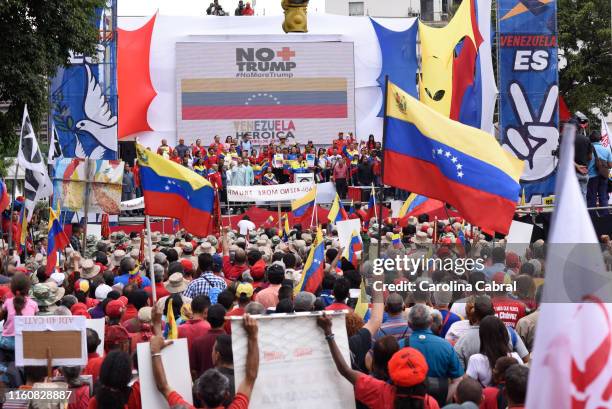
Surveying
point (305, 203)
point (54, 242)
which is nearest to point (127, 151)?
point (305, 203)

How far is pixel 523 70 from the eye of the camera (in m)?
26.8

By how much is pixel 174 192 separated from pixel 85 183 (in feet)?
13.5

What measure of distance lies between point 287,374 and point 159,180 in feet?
20.7

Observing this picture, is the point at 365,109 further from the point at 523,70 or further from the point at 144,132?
the point at 523,70

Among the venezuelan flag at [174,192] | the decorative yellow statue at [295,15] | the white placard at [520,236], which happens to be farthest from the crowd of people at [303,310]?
the decorative yellow statue at [295,15]

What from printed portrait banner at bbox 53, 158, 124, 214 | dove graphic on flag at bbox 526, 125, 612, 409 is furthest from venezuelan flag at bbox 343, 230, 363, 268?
dove graphic on flag at bbox 526, 125, 612, 409

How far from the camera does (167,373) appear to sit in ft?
19.2

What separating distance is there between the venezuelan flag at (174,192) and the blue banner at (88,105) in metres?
15.0

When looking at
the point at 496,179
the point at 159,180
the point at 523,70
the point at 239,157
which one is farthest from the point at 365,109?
the point at 496,179

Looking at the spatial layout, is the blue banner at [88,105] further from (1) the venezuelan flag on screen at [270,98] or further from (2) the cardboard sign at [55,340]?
(2) the cardboard sign at [55,340]

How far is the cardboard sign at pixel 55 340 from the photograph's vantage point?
6473 millimetres

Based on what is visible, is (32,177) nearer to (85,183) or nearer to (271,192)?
(85,183)

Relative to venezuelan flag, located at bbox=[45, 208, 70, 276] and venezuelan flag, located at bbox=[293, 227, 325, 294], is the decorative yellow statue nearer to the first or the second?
venezuelan flag, located at bbox=[45, 208, 70, 276]

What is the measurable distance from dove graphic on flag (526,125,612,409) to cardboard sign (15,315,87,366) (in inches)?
129
